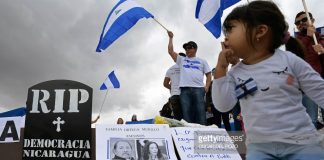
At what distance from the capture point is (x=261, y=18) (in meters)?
1.93

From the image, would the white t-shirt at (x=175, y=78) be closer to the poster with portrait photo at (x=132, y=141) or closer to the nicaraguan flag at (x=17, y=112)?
the nicaraguan flag at (x=17, y=112)

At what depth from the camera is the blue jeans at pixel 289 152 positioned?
173 centimetres

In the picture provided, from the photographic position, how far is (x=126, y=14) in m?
6.68

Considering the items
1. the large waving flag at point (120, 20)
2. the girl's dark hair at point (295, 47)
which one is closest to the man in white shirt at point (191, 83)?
the large waving flag at point (120, 20)

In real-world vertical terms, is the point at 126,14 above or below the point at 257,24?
above

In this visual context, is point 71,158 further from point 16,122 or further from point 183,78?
point 183,78

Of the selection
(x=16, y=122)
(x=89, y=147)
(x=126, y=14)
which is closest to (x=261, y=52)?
(x=89, y=147)

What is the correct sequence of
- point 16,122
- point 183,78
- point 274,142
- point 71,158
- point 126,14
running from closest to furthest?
1. point 274,142
2. point 71,158
3. point 16,122
4. point 183,78
5. point 126,14

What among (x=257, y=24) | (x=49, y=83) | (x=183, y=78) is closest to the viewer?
(x=257, y=24)

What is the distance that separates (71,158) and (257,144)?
181 cm

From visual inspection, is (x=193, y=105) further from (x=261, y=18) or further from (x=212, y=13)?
(x=261, y=18)

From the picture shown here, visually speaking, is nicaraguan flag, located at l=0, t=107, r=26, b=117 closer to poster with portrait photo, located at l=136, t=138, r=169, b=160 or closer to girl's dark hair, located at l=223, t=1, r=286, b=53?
poster with portrait photo, located at l=136, t=138, r=169, b=160

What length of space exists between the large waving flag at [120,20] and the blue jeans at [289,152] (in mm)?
4943

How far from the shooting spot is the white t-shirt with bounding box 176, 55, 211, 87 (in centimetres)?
609
